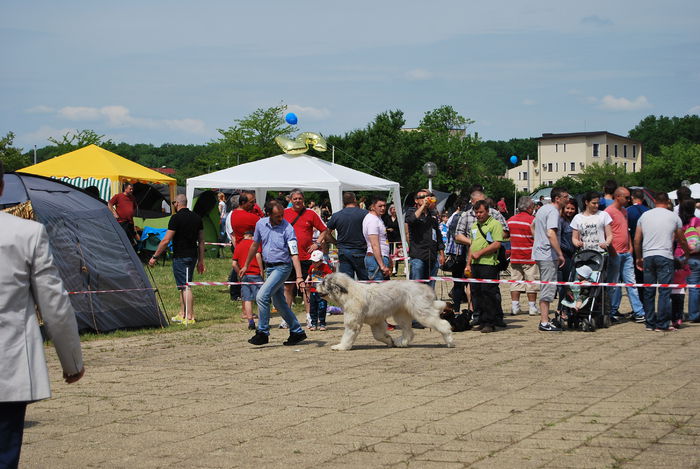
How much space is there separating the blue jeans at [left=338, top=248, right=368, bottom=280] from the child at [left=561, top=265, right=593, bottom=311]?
2796 millimetres

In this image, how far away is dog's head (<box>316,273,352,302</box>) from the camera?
9.55 meters

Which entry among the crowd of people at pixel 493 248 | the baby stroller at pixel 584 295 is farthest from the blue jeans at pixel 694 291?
the baby stroller at pixel 584 295

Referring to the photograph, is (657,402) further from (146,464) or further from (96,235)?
(96,235)

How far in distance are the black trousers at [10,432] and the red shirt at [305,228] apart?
8070 mm

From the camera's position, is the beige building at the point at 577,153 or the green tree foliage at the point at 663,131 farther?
the green tree foliage at the point at 663,131

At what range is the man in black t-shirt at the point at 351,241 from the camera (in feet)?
37.6

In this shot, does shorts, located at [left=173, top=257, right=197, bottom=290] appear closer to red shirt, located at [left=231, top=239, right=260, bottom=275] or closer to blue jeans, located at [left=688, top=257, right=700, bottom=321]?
red shirt, located at [left=231, top=239, right=260, bottom=275]

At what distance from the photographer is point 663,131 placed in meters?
135

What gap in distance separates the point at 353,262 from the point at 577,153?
363 ft

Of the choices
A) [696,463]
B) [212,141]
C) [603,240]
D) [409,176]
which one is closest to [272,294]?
[603,240]

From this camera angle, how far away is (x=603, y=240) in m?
11.4

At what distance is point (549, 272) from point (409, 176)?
57.0 meters

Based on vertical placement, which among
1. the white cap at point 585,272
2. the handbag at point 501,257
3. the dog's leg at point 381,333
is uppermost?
the handbag at point 501,257

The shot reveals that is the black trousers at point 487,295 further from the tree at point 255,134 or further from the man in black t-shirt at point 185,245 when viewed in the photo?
the tree at point 255,134
